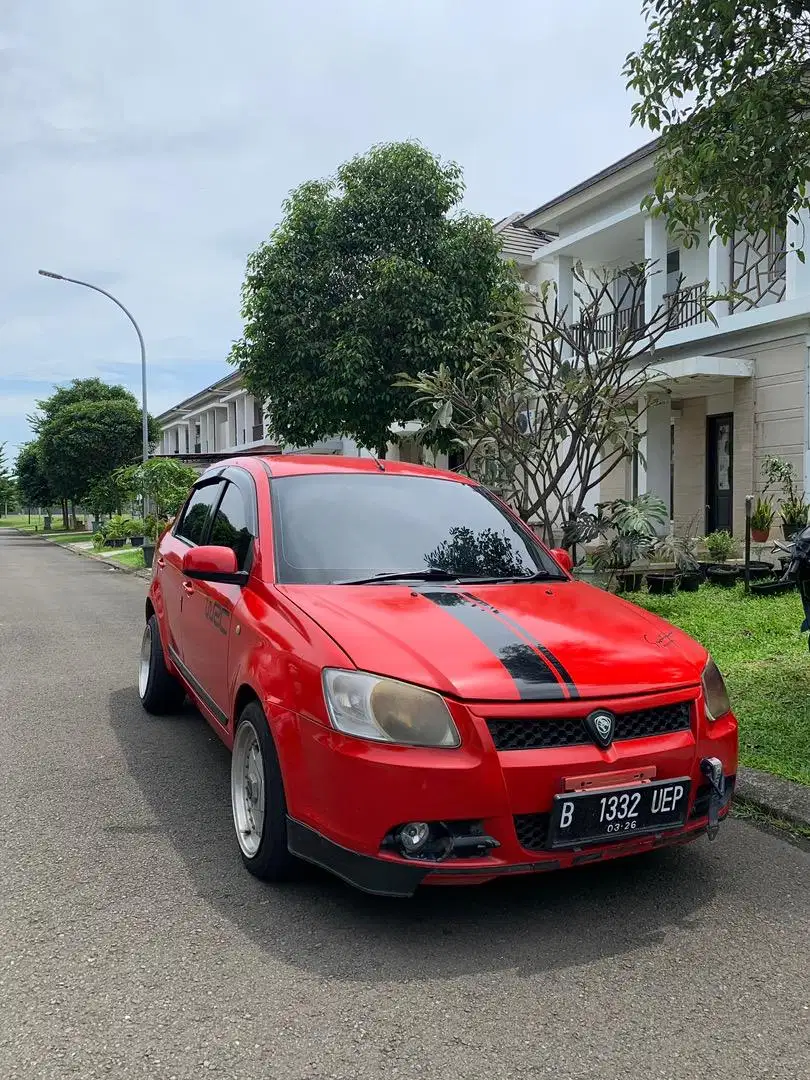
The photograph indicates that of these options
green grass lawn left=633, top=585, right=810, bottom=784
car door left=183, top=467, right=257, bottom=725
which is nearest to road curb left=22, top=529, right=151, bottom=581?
green grass lawn left=633, top=585, right=810, bottom=784

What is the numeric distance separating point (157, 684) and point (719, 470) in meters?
12.9

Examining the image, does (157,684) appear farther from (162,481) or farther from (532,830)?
(162,481)

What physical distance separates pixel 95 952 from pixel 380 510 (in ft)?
7.35

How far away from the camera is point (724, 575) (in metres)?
11.1

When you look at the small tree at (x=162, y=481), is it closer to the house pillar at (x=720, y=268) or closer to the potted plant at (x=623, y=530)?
the house pillar at (x=720, y=268)

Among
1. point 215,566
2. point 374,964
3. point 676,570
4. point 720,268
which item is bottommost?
point 374,964

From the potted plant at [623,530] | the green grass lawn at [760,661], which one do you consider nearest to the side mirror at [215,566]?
the green grass lawn at [760,661]

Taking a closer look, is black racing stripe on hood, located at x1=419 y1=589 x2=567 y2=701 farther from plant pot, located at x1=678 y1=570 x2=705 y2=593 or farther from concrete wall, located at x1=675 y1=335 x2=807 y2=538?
concrete wall, located at x1=675 y1=335 x2=807 y2=538

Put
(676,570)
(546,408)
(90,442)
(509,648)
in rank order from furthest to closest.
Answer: (90,442) < (676,570) < (546,408) < (509,648)

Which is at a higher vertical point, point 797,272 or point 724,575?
point 797,272

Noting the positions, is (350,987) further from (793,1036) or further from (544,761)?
(793,1036)

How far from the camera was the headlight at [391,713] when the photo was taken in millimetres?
2936

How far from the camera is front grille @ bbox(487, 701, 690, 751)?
295 cm

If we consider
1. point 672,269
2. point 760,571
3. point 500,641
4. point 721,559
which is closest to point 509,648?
point 500,641
